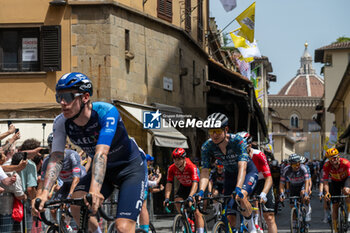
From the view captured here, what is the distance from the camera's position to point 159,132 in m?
22.5

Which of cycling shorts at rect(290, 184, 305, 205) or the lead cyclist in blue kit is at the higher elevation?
the lead cyclist in blue kit

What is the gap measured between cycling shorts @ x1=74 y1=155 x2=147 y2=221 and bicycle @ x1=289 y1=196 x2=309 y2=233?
7971 millimetres

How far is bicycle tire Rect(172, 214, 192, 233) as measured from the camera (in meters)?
12.1

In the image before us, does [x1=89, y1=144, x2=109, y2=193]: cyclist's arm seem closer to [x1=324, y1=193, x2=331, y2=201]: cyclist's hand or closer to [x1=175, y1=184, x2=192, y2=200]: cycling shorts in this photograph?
[x1=175, y1=184, x2=192, y2=200]: cycling shorts

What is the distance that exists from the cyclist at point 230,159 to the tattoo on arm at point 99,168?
2992 mm

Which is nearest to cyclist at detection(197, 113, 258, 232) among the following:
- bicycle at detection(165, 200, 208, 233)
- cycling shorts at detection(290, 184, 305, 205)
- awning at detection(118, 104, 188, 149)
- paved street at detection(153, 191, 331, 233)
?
bicycle at detection(165, 200, 208, 233)

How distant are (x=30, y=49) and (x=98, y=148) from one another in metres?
16.9

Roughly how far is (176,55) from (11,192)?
1661 centimetres

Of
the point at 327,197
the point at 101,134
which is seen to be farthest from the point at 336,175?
the point at 101,134

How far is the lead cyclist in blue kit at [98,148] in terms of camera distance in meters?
5.82

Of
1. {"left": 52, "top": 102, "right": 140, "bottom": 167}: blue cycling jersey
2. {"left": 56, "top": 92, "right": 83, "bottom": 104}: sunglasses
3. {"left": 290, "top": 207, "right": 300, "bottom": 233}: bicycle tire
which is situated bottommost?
{"left": 290, "top": 207, "right": 300, "bottom": 233}: bicycle tire

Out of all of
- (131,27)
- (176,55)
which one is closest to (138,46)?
(131,27)

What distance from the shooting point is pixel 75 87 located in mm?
5816

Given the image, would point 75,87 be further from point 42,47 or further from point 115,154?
point 42,47
